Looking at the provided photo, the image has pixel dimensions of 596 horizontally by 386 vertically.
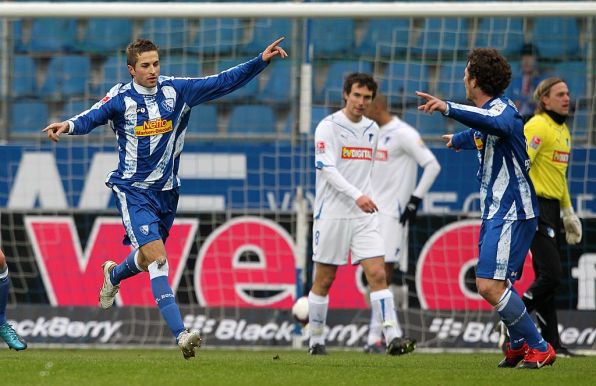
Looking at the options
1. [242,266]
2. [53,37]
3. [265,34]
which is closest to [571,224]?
[242,266]

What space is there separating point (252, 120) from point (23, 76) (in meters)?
2.90

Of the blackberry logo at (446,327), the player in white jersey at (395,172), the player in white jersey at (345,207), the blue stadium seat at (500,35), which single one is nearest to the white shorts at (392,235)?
the player in white jersey at (395,172)

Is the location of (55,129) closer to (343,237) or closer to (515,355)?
(343,237)

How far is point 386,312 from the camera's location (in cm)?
917

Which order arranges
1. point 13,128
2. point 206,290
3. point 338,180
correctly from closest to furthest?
point 338,180 → point 206,290 → point 13,128

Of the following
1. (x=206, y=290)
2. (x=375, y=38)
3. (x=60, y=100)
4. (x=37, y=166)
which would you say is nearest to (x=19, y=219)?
(x=37, y=166)

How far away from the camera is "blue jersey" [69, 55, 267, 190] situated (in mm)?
7945

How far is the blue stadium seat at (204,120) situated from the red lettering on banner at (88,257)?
233 cm

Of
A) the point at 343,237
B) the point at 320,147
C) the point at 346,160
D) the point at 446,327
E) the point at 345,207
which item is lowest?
the point at 446,327

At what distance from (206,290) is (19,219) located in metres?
1.94

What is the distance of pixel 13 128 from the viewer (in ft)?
43.5

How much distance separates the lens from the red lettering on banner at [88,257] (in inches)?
440

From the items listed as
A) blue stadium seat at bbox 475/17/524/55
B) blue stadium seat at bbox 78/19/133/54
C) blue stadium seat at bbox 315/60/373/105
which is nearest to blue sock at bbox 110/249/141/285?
blue stadium seat at bbox 315/60/373/105

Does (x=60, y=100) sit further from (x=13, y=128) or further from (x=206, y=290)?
(x=206, y=290)
